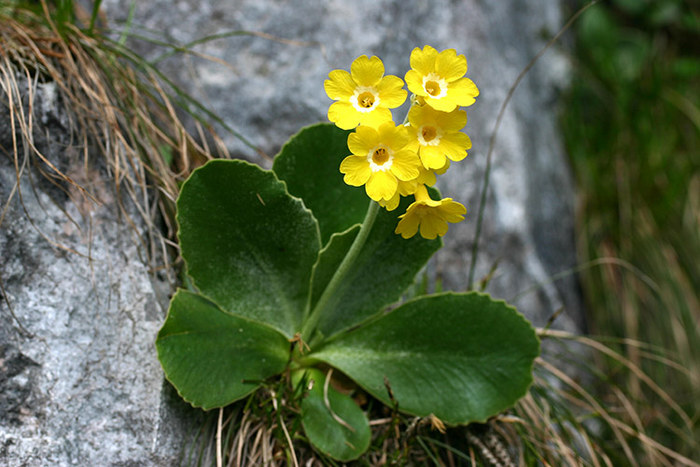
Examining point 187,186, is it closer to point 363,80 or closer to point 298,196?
point 298,196

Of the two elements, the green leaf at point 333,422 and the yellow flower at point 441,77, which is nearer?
the yellow flower at point 441,77

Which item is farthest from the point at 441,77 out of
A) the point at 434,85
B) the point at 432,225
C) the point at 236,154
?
the point at 236,154

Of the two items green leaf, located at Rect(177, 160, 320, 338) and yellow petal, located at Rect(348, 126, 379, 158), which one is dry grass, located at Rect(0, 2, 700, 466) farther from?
yellow petal, located at Rect(348, 126, 379, 158)

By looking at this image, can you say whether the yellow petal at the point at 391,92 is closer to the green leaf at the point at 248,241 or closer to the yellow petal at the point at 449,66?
the yellow petal at the point at 449,66

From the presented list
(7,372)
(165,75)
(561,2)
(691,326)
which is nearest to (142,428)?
(7,372)

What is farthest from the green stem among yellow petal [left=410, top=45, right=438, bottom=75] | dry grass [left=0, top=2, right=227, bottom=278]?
dry grass [left=0, top=2, right=227, bottom=278]

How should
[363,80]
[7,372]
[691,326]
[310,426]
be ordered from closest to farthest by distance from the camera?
[363,80] → [7,372] → [310,426] → [691,326]

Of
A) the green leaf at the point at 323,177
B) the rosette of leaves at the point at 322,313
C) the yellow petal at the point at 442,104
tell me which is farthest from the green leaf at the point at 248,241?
the yellow petal at the point at 442,104
